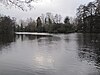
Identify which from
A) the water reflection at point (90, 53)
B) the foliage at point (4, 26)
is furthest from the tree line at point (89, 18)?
the water reflection at point (90, 53)

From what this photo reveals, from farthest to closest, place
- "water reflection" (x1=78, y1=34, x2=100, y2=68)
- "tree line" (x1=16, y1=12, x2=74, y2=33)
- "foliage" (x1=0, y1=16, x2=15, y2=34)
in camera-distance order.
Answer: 1. "tree line" (x1=16, y1=12, x2=74, y2=33)
2. "foliage" (x1=0, y1=16, x2=15, y2=34)
3. "water reflection" (x1=78, y1=34, x2=100, y2=68)

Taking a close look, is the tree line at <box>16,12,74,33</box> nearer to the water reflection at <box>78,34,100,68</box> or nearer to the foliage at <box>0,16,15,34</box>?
the foliage at <box>0,16,15,34</box>

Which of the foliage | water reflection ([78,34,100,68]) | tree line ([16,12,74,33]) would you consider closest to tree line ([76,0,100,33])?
tree line ([16,12,74,33])

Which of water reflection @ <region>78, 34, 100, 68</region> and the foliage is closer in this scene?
water reflection @ <region>78, 34, 100, 68</region>

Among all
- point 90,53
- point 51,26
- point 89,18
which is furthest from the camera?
point 51,26

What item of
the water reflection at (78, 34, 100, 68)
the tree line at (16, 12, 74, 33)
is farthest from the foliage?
the water reflection at (78, 34, 100, 68)

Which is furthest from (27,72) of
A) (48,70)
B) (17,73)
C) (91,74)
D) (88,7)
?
(88,7)

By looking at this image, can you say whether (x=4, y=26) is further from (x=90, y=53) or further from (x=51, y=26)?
(x=90, y=53)

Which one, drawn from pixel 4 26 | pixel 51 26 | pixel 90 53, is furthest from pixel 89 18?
pixel 90 53

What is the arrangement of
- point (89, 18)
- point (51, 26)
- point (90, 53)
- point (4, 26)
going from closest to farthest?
point (90, 53)
point (4, 26)
point (89, 18)
point (51, 26)

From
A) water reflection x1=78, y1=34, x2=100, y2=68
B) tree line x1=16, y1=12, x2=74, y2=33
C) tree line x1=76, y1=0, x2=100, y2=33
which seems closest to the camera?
water reflection x1=78, y1=34, x2=100, y2=68

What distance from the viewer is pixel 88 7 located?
79062 mm

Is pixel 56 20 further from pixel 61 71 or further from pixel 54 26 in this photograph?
pixel 61 71

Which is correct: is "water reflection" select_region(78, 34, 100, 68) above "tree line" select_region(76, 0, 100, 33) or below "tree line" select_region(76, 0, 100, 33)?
below
